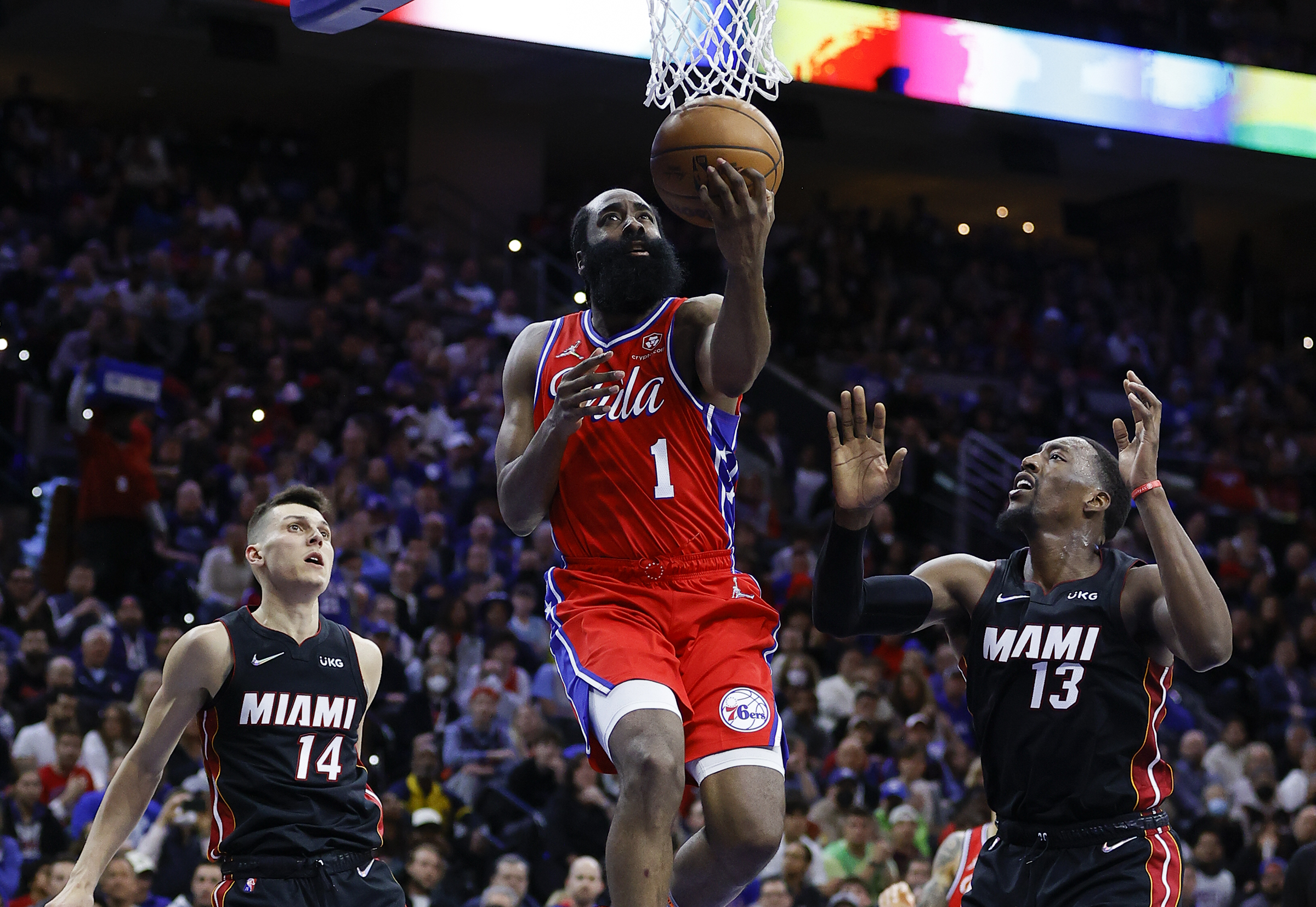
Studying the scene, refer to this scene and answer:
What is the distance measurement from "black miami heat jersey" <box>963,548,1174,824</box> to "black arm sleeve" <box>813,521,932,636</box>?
8.8 inches

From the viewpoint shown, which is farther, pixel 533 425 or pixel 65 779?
pixel 65 779

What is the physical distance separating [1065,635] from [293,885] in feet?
8.00

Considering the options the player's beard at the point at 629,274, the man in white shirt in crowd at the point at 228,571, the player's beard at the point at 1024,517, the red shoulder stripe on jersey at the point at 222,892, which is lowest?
the red shoulder stripe on jersey at the point at 222,892

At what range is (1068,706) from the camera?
4.44 metres

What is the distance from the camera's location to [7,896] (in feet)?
26.7

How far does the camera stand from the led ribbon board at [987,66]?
15.3 meters

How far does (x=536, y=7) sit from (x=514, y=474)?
11.5 m

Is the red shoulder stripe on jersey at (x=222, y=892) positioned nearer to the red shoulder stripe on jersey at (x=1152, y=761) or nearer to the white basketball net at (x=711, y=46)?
the red shoulder stripe on jersey at (x=1152, y=761)

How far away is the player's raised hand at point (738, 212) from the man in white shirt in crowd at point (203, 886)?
4.99 m

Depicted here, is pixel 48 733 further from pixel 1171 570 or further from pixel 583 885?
pixel 1171 570

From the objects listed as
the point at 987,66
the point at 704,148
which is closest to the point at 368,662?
the point at 704,148

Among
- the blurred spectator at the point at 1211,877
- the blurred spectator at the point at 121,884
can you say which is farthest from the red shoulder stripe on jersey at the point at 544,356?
the blurred spectator at the point at 1211,877

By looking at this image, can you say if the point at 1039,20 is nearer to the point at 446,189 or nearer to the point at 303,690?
the point at 446,189

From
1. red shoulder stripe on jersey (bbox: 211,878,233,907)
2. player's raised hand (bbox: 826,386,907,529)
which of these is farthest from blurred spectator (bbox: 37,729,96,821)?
player's raised hand (bbox: 826,386,907,529)
